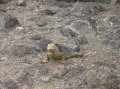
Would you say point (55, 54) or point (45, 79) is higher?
point (55, 54)

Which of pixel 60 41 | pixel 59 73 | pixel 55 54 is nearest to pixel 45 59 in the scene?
pixel 55 54

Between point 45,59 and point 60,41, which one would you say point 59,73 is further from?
point 60,41

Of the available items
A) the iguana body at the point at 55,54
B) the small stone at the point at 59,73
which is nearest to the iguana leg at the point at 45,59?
the iguana body at the point at 55,54

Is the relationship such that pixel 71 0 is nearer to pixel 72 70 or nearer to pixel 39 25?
pixel 39 25

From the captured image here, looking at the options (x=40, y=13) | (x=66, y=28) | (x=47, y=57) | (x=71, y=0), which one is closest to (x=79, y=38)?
(x=66, y=28)

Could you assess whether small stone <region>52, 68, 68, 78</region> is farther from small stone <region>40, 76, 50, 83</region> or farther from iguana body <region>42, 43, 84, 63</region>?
iguana body <region>42, 43, 84, 63</region>

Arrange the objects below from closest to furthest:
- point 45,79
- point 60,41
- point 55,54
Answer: point 45,79 → point 55,54 → point 60,41

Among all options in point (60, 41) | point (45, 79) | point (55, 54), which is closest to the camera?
point (45, 79)

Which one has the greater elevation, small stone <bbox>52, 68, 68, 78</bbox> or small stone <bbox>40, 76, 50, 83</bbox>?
small stone <bbox>52, 68, 68, 78</bbox>

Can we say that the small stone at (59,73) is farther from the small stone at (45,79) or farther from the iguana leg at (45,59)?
the iguana leg at (45,59)

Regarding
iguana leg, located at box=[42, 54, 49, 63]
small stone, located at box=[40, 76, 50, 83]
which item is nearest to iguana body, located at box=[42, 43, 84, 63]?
iguana leg, located at box=[42, 54, 49, 63]
